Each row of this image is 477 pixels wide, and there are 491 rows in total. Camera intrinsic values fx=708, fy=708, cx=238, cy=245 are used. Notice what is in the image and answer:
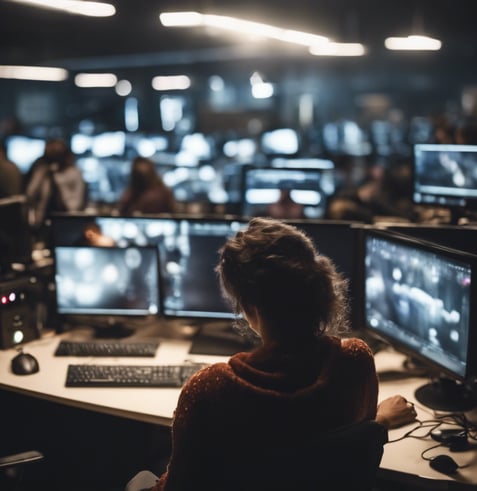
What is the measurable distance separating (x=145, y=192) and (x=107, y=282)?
3.37 meters

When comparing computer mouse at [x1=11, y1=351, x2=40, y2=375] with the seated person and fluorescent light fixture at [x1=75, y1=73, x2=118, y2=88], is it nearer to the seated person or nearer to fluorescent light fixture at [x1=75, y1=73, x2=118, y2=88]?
the seated person

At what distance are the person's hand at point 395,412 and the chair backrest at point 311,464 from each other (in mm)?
723

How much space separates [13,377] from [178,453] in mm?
1278

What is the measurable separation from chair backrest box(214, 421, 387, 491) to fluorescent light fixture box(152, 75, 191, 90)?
1767 centimetres

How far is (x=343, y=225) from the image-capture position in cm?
275

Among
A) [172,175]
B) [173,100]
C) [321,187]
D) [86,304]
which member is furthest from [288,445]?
[173,100]

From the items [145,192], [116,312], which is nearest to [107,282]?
[116,312]

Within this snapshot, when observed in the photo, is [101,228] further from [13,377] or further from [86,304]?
[13,377]

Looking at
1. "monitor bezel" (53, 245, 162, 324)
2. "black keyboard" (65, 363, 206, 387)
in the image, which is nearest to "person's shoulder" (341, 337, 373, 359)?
"black keyboard" (65, 363, 206, 387)

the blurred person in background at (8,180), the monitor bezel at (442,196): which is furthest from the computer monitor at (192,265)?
the blurred person in background at (8,180)

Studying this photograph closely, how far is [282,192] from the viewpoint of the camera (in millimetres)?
5078

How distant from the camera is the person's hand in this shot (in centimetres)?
215

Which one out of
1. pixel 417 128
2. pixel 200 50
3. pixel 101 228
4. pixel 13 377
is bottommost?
pixel 13 377

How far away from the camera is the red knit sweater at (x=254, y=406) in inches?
58.2
